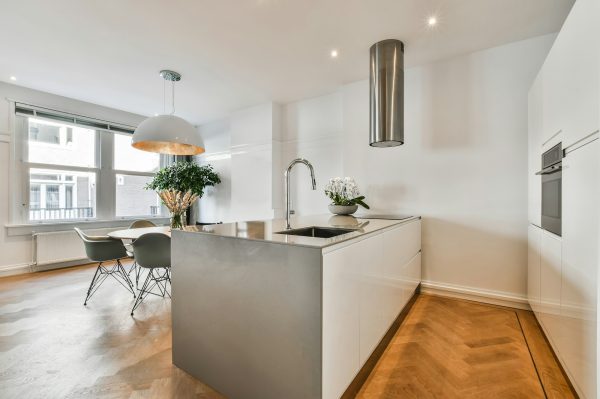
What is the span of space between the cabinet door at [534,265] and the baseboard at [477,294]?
0.16 meters

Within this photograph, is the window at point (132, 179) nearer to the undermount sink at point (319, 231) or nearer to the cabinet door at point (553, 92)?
the undermount sink at point (319, 231)

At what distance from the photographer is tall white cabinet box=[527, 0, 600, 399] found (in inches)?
44.9

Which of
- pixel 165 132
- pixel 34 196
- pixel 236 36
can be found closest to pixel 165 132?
pixel 165 132

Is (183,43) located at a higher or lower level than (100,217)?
higher

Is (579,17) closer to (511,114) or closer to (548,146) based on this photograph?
(548,146)

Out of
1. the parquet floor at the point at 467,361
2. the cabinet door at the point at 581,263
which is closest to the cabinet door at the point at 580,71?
the cabinet door at the point at 581,263

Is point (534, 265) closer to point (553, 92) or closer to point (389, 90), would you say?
point (553, 92)

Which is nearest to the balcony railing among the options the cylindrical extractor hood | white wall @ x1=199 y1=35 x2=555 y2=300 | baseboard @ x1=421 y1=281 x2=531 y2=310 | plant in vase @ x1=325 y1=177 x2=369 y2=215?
plant in vase @ x1=325 y1=177 x2=369 y2=215

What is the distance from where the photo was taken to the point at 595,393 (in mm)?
1110

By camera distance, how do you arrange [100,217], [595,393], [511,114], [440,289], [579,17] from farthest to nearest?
[100,217], [440,289], [511,114], [579,17], [595,393]

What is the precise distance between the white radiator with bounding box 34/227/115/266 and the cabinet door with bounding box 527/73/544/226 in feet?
15.6

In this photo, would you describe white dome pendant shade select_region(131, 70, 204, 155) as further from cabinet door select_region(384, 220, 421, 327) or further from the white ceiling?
cabinet door select_region(384, 220, 421, 327)

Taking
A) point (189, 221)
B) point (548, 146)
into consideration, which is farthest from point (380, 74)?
point (189, 221)

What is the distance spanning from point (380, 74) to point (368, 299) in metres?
2.23
